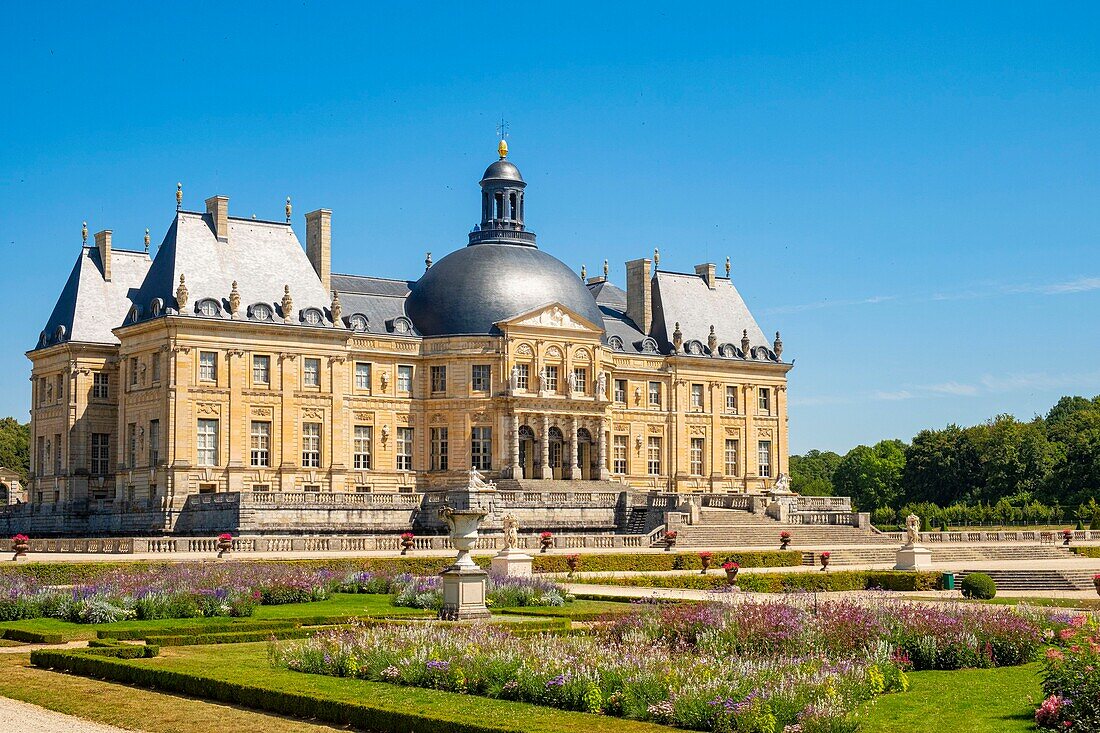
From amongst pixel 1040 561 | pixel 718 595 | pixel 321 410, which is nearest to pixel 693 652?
pixel 718 595

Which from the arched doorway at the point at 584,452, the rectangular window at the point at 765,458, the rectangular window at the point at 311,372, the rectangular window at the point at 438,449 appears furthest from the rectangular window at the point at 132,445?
the rectangular window at the point at 765,458

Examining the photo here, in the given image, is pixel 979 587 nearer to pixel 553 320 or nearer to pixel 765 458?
pixel 553 320

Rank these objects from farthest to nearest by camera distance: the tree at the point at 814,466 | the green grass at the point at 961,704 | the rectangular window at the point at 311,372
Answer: the tree at the point at 814,466
the rectangular window at the point at 311,372
the green grass at the point at 961,704

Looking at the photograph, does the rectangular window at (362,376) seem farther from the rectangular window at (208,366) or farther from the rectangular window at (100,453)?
the rectangular window at (100,453)

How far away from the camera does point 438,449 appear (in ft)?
221

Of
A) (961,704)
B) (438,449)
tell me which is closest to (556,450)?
(438,449)

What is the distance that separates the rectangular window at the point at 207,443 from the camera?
2354 inches

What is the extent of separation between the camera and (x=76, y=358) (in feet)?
212

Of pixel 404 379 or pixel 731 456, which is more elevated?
pixel 404 379

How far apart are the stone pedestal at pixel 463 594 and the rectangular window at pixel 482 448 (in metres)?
40.1

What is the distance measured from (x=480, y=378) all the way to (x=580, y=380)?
15.7 feet

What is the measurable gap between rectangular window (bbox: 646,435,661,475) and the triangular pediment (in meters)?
8.28

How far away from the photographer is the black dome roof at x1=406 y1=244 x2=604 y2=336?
220 ft

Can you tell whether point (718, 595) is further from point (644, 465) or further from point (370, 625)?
point (644, 465)
